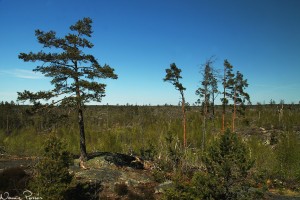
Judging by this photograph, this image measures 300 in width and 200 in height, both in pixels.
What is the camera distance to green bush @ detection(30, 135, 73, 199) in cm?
1509

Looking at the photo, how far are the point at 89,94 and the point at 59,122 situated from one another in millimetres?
3419

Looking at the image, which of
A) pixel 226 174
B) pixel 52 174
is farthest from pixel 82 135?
pixel 226 174

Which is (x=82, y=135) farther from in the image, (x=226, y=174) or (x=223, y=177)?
(x=226, y=174)

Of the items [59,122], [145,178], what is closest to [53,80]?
[59,122]

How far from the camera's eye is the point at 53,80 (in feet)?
75.7

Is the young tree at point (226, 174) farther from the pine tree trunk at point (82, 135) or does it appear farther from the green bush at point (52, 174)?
the pine tree trunk at point (82, 135)

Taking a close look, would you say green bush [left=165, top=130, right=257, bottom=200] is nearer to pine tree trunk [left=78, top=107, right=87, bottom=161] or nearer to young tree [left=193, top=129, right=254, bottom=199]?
young tree [left=193, top=129, right=254, bottom=199]

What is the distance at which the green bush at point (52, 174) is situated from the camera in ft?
49.5

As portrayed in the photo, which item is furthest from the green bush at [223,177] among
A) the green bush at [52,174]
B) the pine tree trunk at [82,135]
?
the pine tree trunk at [82,135]

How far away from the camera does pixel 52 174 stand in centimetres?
1592

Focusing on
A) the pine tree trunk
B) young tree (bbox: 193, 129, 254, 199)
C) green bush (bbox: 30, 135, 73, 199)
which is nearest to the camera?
young tree (bbox: 193, 129, 254, 199)

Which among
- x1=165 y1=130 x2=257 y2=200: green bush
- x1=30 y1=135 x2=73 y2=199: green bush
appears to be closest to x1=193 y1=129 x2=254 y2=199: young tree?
x1=165 y1=130 x2=257 y2=200: green bush

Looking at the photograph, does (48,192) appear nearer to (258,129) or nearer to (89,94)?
(89,94)

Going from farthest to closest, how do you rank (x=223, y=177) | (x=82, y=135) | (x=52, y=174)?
(x=82, y=135) → (x=52, y=174) → (x=223, y=177)
